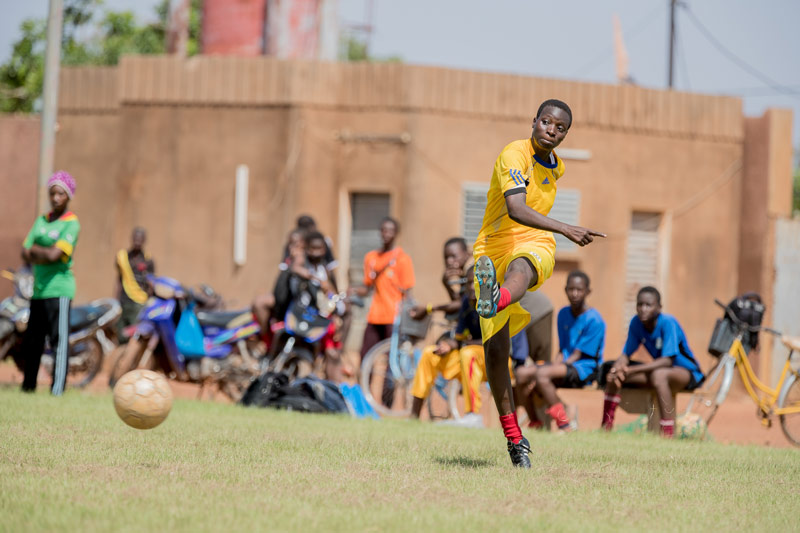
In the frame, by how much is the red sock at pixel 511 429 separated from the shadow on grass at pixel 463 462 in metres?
0.24

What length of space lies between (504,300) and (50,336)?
20.6 feet

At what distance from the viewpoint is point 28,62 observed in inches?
1192

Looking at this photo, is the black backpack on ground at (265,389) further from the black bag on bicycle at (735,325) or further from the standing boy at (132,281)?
the black bag on bicycle at (735,325)

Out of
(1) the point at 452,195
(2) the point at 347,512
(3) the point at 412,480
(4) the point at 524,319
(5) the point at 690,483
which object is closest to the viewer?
(2) the point at 347,512

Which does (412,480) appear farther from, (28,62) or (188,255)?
(28,62)

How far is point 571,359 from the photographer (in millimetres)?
10211

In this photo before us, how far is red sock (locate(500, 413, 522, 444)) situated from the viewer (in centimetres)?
653

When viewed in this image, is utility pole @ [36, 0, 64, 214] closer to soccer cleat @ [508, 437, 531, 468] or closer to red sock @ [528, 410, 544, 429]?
red sock @ [528, 410, 544, 429]

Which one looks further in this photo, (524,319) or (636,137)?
(636,137)

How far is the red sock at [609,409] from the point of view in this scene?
10039 millimetres

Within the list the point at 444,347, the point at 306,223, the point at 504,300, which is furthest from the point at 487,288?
the point at 306,223

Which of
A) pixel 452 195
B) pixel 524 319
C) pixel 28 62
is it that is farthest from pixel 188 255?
pixel 28 62

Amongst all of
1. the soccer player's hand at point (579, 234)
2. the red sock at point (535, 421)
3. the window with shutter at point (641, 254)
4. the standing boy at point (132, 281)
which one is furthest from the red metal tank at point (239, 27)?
the soccer player's hand at point (579, 234)

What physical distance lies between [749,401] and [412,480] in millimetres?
13097
